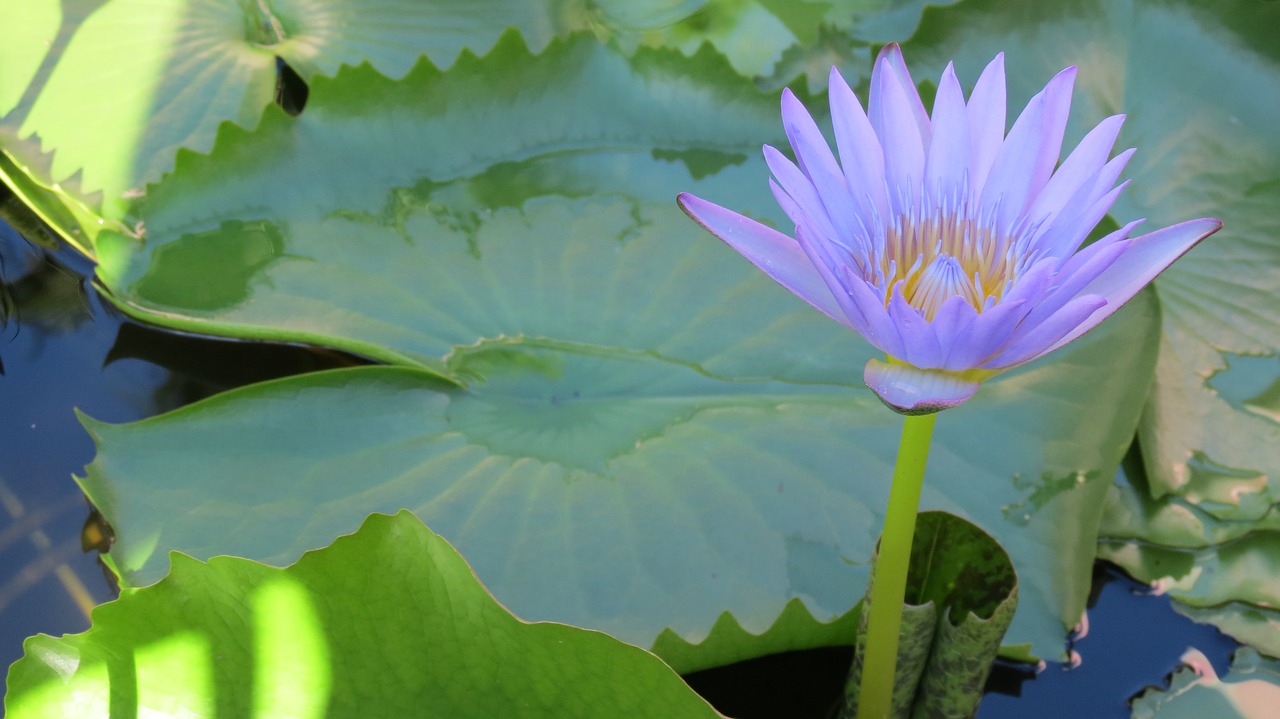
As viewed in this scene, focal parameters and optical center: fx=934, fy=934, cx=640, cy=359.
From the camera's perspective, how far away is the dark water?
3.65 ft

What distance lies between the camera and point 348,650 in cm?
73

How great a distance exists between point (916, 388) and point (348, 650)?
0.48m

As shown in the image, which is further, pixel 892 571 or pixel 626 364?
Answer: pixel 626 364

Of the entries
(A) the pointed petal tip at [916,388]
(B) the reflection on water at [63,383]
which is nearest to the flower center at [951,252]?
(A) the pointed petal tip at [916,388]

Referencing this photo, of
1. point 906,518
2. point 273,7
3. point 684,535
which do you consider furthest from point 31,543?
point 906,518

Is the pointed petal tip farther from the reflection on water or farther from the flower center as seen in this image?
the reflection on water

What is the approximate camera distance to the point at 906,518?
774mm

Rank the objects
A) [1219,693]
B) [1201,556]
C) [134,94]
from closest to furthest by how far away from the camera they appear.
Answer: [1219,693]
[1201,556]
[134,94]

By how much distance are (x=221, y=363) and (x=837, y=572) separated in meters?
0.93

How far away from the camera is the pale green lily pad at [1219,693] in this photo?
3.51 ft

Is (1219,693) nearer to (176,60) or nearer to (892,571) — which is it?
(892,571)

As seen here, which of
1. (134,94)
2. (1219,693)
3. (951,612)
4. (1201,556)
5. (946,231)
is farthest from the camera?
(134,94)

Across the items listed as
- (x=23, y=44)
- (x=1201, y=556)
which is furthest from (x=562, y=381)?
(x=23, y=44)

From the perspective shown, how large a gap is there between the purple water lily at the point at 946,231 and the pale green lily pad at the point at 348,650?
0.32 metres
